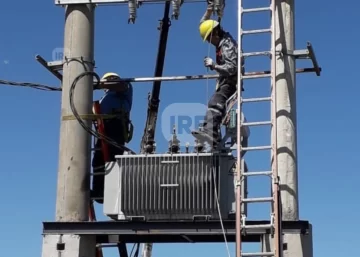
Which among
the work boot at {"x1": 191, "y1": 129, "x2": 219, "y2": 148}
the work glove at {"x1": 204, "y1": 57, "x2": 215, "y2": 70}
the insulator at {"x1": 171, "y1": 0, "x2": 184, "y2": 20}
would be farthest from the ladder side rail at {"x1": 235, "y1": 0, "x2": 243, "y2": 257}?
the insulator at {"x1": 171, "y1": 0, "x2": 184, "y2": 20}

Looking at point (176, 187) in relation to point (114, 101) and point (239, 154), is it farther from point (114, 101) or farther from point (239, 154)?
point (114, 101)

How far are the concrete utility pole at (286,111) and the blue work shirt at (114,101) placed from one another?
2.99 m

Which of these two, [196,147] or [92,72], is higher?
[92,72]

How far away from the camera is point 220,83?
12000mm

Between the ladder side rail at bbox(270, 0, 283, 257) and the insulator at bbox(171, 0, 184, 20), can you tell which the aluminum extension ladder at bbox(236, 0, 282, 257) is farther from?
the insulator at bbox(171, 0, 184, 20)

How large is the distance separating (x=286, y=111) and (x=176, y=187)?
6.65 feet

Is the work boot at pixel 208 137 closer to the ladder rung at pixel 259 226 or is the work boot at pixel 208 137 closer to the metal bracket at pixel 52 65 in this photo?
the ladder rung at pixel 259 226

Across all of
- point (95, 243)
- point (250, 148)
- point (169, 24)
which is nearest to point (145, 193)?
point (95, 243)

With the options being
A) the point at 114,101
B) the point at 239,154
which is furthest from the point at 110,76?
the point at 239,154

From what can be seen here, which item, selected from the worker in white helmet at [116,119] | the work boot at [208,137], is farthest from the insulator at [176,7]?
the work boot at [208,137]

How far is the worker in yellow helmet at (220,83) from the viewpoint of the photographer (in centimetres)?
1174

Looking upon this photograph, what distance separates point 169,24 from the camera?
61.3ft

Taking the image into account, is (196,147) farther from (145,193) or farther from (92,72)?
(92,72)

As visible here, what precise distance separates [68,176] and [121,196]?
0.92 meters
